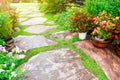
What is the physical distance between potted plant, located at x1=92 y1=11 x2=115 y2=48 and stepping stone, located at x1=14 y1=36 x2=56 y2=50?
94cm

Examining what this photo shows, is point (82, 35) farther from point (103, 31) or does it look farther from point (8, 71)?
point (8, 71)

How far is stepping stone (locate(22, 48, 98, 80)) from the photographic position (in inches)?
98.5

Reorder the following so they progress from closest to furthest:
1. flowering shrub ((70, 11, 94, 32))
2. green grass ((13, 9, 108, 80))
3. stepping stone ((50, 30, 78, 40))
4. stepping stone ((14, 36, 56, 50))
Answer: green grass ((13, 9, 108, 80)) → stepping stone ((14, 36, 56, 50)) → flowering shrub ((70, 11, 94, 32)) → stepping stone ((50, 30, 78, 40))

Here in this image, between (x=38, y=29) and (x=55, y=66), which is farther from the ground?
(x=38, y=29)

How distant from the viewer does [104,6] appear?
3764 mm

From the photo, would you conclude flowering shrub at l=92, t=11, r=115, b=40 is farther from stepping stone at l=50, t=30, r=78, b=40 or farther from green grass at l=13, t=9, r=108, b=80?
stepping stone at l=50, t=30, r=78, b=40

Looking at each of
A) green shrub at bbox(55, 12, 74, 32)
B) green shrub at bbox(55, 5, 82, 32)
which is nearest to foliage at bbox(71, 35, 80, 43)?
green shrub at bbox(55, 5, 82, 32)

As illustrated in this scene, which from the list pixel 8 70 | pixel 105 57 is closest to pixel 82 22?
pixel 105 57

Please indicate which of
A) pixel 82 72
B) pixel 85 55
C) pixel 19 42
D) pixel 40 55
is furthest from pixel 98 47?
pixel 19 42

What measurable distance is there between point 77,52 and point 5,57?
1279mm

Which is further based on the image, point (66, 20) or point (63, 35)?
point (66, 20)

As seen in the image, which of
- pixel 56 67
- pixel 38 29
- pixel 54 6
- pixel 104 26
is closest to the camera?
pixel 56 67

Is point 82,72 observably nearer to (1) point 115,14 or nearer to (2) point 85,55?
(2) point 85,55

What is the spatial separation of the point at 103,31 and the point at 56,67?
1.17 meters
